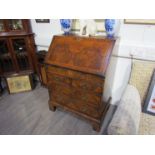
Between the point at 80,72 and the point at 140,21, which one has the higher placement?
the point at 140,21

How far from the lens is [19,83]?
224 centimetres

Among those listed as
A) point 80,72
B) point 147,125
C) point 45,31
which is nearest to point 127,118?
point 147,125

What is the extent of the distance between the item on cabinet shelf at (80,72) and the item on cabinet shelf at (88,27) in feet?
0.55

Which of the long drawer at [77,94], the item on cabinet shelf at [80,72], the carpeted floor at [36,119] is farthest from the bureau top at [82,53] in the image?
the carpeted floor at [36,119]

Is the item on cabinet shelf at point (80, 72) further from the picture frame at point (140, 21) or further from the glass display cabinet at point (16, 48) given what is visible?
the glass display cabinet at point (16, 48)

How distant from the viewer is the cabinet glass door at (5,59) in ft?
6.70

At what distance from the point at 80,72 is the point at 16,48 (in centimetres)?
138

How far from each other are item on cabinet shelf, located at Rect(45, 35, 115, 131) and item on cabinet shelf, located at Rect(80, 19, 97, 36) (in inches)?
6.6

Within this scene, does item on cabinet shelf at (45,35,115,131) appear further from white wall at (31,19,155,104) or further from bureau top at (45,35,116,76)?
white wall at (31,19,155,104)

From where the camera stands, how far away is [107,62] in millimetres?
1172

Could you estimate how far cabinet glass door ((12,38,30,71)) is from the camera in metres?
2.08

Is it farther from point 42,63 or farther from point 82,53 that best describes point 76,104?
point 42,63
